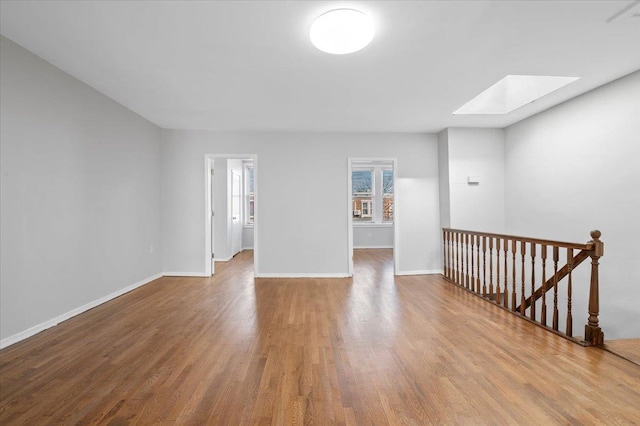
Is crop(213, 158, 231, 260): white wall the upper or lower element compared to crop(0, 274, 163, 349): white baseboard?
upper

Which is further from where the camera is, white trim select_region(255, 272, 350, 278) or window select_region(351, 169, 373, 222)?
window select_region(351, 169, 373, 222)

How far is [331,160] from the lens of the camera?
5238 mm

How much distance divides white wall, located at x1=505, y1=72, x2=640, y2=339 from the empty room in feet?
0.08

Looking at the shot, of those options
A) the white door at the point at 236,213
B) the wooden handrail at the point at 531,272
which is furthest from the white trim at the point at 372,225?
the wooden handrail at the point at 531,272

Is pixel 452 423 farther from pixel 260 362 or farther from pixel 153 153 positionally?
pixel 153 153

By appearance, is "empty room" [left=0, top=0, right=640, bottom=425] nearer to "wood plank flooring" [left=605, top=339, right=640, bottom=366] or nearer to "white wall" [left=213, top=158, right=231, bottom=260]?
"wood plank flooring" [left=605, top=339, right=640, bottom=366]

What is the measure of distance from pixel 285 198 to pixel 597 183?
14.3 ft

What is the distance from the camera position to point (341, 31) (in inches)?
88.7

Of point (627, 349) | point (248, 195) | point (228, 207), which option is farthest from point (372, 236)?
A: point (627, 349)

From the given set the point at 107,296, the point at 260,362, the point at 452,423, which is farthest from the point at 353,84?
the point at 107,296

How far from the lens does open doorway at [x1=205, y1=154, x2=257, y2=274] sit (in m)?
5.18

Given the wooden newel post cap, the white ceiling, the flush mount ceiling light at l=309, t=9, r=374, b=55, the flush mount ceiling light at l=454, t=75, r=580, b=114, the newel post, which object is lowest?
the newel post

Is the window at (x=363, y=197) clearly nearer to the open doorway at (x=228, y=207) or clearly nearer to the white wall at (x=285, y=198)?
the open doorway at (x=228, y=207)

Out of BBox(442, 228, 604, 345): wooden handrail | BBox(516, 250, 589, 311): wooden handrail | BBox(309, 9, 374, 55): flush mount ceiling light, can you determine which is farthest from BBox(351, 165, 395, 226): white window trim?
BBox(309, 9, 374, 55): flush mount ceiling light
